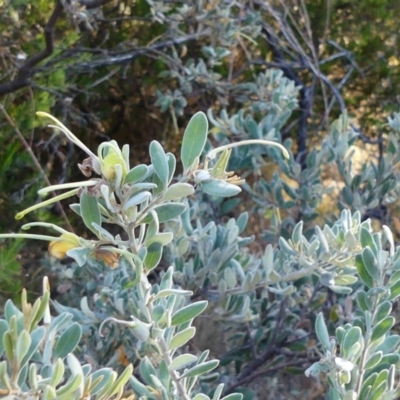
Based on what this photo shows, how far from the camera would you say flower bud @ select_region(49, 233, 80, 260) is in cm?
50

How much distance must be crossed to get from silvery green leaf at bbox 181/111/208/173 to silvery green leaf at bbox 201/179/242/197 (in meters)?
0.03

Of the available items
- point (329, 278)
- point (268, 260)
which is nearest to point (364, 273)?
point (329, 278)

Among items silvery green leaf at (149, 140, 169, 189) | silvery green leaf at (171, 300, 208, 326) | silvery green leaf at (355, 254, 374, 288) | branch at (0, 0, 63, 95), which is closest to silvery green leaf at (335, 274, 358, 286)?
silvery green leaf at (355, 254, 374, 288)

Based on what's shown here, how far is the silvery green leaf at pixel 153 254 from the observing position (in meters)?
0.53

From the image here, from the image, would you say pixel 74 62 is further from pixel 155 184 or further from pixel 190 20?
pixel 155 184

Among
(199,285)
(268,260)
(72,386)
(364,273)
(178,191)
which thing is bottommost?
(199,285)

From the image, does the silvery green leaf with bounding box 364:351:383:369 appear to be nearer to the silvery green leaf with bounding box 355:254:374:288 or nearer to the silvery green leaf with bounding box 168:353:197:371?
the silvery green leaf with bounding box 355:254:374:288

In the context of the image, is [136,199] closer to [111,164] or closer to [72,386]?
[111,164]

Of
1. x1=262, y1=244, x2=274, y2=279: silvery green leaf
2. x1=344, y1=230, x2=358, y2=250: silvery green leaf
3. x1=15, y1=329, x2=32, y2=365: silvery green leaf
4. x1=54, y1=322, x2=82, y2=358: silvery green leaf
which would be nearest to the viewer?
x1=15, y1=329, x2=32, y2=365: silvery green leaf

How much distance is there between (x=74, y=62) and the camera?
1.73m

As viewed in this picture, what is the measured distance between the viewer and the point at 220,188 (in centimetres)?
50

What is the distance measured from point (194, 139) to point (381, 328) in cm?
36

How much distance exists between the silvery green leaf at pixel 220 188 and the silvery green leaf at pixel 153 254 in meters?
0.08

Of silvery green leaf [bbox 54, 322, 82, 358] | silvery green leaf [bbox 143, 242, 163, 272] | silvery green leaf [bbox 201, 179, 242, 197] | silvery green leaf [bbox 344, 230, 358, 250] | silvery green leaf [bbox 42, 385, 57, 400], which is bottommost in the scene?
silvery green leaf [bbox 344, 230, 358, 250]
